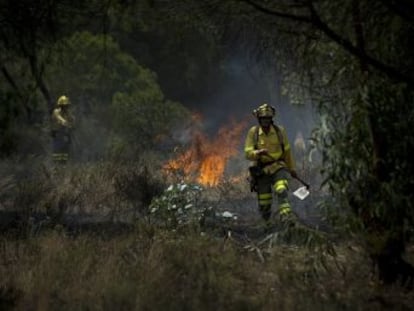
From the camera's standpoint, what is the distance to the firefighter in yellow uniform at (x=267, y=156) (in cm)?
870

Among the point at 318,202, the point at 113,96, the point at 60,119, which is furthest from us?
the point at 113,96

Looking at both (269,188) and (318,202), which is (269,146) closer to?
(269,188)

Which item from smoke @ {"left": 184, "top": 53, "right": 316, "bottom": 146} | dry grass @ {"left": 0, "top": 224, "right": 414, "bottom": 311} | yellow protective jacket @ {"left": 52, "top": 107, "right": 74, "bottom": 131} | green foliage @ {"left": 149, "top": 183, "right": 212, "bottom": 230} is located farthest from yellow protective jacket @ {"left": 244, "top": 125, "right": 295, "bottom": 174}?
smoke @ {"left": 184, "top": 53, "right": 316, "bottom": 146}

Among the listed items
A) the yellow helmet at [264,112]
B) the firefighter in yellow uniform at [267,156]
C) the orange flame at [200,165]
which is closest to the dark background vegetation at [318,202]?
the firefighter in yellow uniform at [267,156]

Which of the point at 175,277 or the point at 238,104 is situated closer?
the point at 175,277

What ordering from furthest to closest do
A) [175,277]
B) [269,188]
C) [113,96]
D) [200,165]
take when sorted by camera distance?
1. [113,96]
2. [200,165]
3. [269,188]
4. [175,277]

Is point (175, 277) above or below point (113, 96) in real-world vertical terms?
below

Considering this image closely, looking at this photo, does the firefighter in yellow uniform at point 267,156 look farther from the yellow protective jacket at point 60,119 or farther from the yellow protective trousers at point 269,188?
the yellow protective jacket at point 60,119

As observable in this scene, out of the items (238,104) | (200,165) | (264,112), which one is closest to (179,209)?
(264,112)

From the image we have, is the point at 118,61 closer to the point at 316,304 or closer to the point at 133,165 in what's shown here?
the point at 133,165

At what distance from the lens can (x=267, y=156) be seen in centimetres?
874

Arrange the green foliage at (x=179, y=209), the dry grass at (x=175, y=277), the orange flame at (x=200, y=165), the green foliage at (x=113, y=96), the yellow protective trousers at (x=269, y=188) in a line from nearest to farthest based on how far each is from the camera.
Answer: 1. the dry grass at (x=175, y=277)
2. the green foliage at (x=179, y=209)
3. the yellow protective trousers at (x=269, y=188)
4. the orange flame at (x=200, y=165)
5. the green foliage at (x=113, y=96)

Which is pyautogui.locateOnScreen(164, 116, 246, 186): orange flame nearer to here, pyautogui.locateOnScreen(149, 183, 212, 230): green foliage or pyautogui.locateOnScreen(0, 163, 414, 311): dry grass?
pyautogui.locateOnScreen(149, 183, 212, 230): green foliage

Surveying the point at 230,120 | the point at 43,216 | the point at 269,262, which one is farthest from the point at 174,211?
the point at 230,120
